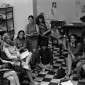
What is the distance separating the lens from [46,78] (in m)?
5.03

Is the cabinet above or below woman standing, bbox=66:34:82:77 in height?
above

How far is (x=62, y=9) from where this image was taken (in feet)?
28.1

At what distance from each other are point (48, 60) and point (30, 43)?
25.1 inches

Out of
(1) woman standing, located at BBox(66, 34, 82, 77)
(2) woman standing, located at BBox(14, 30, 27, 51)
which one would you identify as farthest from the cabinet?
(1) woman standing, located at BBox(66, 34, 82, 77)

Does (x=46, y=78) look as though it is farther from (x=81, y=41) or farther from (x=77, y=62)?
(x=81, y=41)

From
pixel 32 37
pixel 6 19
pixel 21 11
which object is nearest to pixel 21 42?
pixel 32 37

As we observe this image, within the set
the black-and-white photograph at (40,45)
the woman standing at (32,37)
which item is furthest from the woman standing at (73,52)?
the woman standing at (32,37)

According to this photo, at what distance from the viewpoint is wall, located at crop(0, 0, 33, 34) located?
7.15 metres

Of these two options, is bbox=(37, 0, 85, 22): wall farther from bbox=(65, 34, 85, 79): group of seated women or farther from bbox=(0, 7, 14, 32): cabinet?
bbox=(65, 34, 85, 79): group of seated women

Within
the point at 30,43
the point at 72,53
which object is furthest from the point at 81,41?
the point at 30,43

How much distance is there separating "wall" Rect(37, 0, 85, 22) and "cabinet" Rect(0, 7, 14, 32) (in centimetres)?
120

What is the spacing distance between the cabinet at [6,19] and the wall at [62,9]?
1.20 meters

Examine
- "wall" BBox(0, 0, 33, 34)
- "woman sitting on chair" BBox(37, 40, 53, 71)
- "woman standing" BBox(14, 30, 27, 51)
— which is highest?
"wall" BBox(0, 0, 33, 34)

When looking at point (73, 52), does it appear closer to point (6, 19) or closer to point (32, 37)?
point (32, 37)
